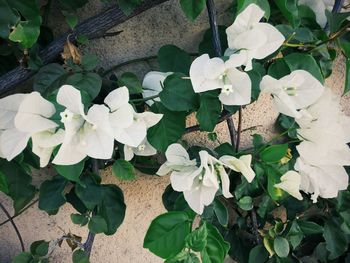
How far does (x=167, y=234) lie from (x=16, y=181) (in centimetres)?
31

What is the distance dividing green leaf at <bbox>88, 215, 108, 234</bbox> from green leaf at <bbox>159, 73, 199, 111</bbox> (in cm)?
27

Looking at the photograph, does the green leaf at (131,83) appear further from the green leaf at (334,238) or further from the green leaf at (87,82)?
the green leaf at (334,238)

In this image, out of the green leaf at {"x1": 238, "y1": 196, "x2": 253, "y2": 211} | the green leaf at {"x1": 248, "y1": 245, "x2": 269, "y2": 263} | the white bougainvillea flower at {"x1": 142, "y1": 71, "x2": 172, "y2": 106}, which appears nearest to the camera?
the white bougainvillea flower at {"x1": 142, "y1": 71, "x2": 172, "y2": 106}

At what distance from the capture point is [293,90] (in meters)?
0.80

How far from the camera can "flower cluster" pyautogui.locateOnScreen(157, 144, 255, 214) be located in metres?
0.78

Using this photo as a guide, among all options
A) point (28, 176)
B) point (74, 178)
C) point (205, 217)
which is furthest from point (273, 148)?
point (28, 176)

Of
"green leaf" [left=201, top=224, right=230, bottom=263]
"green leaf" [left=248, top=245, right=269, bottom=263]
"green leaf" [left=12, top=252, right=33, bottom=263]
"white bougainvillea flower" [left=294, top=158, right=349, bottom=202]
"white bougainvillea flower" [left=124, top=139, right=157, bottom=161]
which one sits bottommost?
"green leaf" [left=248, top=245, right=269, bottom=263]

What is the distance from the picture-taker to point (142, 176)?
1.14 m

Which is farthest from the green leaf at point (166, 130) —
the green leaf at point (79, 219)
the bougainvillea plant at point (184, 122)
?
the green leaf at point (79, 219)

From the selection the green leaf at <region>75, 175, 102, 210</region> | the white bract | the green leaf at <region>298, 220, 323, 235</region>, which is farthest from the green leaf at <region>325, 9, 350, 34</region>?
the green leaf at <region>75, 175, 102, 210</region>

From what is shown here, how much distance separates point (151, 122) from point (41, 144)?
170 mm

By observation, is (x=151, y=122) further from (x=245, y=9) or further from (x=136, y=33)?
(x=136, y=33)

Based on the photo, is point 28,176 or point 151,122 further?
point 28,176

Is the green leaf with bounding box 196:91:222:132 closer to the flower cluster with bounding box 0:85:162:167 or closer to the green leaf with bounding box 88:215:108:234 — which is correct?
the flower cluster with bounding box 0:85:162:167
